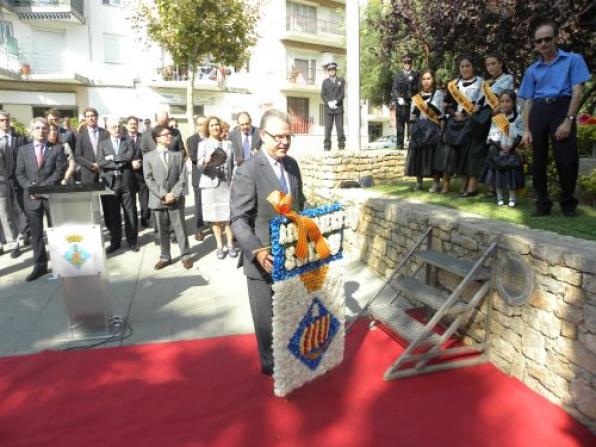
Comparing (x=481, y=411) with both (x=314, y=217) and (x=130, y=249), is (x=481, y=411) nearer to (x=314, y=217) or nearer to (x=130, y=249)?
(x=314, y=217)

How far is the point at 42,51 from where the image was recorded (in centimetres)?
A: 2288

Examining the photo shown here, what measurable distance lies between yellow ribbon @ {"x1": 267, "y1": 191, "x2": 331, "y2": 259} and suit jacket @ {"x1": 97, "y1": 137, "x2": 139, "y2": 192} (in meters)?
4.91

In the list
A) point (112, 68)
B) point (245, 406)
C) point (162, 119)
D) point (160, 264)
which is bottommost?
point (245, 406)

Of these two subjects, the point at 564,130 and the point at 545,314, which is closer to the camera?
the point at 545,314

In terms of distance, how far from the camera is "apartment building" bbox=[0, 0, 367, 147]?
865 inches

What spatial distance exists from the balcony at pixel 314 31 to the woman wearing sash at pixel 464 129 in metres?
24.9

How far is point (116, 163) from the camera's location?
22.9ft

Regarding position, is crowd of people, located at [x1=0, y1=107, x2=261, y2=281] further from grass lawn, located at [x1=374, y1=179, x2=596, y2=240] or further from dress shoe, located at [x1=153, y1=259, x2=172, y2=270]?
grass lawn, located at [x1=374, y1=179, x2=596, y2=240]

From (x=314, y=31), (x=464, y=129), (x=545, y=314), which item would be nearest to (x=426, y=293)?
(x=545, y=314)

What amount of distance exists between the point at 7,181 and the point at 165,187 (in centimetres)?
255

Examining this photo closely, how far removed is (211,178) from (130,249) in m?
1.80

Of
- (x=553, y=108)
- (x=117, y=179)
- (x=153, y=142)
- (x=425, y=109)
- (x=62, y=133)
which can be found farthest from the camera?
(x=62, y=133)

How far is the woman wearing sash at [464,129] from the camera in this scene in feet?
17.9

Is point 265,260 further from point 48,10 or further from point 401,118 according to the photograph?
point 48,10
